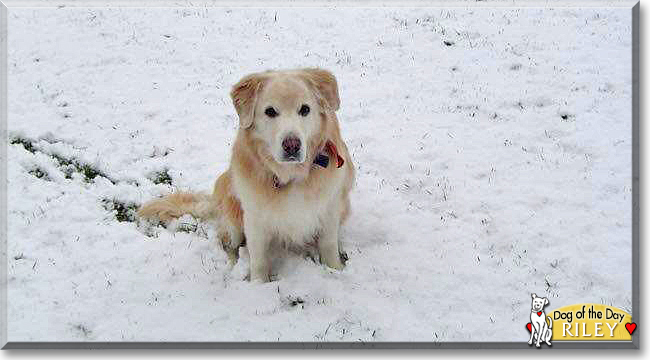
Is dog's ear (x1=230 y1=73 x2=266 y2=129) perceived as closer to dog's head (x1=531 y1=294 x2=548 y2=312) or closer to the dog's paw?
the dog's paw

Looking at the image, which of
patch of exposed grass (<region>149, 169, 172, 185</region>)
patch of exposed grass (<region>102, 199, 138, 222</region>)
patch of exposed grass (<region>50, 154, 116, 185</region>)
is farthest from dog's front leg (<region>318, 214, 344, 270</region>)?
patch of exposed grass (<region>50, 154, 116, 185</region>)

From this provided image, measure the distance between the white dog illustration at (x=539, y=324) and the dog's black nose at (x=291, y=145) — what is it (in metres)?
1.95

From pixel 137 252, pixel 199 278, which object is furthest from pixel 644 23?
pixel 137 252

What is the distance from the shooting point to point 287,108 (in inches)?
144

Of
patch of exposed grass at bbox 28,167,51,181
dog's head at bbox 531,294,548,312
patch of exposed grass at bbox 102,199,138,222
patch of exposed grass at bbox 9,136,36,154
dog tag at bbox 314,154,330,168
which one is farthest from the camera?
patch of exposed grass at bbox 9,136,36,154

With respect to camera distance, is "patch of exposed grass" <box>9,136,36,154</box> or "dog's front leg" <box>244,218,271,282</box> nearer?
"dog's front leg" <box>244,218,271,282</box>

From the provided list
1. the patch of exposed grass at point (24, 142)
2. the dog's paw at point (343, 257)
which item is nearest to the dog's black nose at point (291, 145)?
the dog's paw at point (343, 257)

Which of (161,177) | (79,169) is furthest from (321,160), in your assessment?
(79,169)

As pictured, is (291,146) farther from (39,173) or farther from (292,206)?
(39,173)

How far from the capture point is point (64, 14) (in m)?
9.59

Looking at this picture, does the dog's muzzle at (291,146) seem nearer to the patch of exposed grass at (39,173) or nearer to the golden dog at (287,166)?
the golden dog at (287,166)

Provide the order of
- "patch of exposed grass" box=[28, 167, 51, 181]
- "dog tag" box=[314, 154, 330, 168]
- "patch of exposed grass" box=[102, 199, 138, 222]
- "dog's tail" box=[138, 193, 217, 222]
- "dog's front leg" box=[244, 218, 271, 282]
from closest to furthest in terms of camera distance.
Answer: "dog tag" box=[314, 154, 330, 168] → "dog's front leg" box=[244, 218, 271, 282] → "dog's tail" box=[138, 193, 217, 222] → "patch of exposed grass" box=[102, 199, 138, 222] → "patch of exposed grass" box=[28, 167, 51, 181]

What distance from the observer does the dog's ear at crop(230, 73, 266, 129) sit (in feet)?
12.4

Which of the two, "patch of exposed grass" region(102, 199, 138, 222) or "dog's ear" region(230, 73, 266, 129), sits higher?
"dog's ear" region(230, 73, 266, 129)
